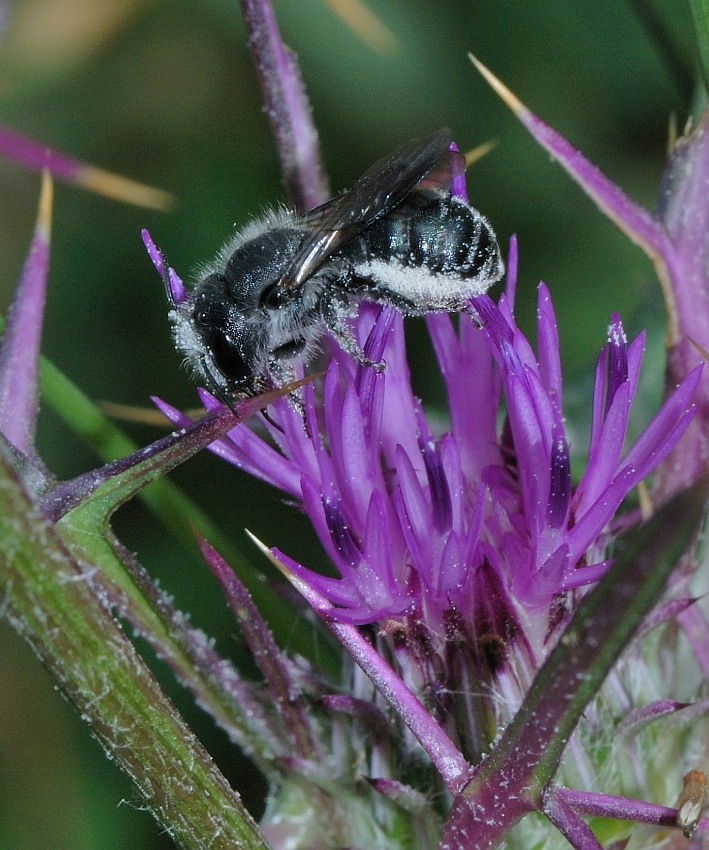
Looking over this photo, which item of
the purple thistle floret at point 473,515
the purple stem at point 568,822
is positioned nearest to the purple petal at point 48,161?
the purple thistle floret at point 473,515

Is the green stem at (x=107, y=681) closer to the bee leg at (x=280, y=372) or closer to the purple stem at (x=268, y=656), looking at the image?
the purple stem at (x=268, y=656)

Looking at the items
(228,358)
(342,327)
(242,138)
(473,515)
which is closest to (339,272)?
(342,327)

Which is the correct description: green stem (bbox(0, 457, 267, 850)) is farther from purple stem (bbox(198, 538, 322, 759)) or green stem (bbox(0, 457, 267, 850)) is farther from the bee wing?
the bee wing

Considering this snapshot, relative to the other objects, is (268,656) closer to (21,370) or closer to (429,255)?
(21,370)

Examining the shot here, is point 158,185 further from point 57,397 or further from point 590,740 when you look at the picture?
point 590,740

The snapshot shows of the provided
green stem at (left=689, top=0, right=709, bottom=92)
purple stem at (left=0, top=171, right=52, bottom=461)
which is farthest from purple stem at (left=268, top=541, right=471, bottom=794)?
green stem at (left=689, top=0, right=709, bottom=92)
